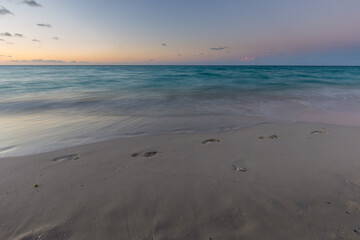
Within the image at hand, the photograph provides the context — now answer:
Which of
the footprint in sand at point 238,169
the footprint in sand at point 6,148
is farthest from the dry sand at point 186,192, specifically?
the footprint in sand at point 6,148

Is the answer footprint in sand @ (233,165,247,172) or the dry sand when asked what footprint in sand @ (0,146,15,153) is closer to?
the dry sand

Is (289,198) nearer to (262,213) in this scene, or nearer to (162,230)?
(262,213)

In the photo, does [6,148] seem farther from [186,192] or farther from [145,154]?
[186,192]

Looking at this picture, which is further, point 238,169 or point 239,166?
point 239,166

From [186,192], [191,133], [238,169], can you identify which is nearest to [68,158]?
[186,192]

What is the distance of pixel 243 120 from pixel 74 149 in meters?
6.79

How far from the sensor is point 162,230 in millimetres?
2615

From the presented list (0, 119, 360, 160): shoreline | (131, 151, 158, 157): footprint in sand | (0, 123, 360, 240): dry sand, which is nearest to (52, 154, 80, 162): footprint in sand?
(0, 123, 360, 240): dry sand

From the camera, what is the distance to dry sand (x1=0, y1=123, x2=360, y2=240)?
264 cm

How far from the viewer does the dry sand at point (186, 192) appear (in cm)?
264

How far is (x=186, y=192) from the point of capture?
133 inches

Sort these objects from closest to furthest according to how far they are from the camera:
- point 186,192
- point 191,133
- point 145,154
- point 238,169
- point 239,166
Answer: point 186,192 → point 238,169 → point 239,166 → point 145,154 → point 191,133

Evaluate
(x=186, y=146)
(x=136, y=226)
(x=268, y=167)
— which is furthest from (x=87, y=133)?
(x=268, y=167)

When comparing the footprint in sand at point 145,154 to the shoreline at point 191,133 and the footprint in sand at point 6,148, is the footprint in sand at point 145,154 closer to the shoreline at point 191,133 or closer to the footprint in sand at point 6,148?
the shoreline at point 191,133
